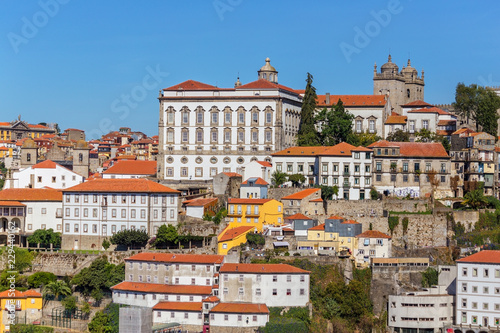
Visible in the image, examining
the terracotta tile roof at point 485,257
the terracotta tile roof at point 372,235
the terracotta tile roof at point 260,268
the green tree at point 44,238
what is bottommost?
the terracotta tile roof at point 260,268

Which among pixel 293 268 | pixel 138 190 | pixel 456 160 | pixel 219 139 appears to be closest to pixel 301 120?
pixel 219 139

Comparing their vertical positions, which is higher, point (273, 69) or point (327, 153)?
point (273, 69)

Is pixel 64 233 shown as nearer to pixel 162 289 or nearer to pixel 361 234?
pixel 162 289

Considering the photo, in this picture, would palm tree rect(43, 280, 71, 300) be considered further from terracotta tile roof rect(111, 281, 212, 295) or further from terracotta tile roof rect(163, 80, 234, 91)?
terracotta tile roof rect(163, 80, 234, 91)

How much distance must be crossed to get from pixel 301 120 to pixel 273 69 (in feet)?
36.7

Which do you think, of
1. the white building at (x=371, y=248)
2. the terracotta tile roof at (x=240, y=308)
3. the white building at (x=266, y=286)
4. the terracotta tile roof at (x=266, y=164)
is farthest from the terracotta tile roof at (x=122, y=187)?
the white building at (x=371, y=248)

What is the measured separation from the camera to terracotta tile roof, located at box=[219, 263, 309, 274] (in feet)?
200

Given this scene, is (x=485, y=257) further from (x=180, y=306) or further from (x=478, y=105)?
(x=478, y=105)

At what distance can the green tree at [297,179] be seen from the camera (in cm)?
7756

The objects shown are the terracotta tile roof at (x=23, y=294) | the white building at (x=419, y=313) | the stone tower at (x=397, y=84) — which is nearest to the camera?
the white building at (x=419, y=313)

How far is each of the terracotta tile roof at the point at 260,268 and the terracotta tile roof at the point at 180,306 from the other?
2.88 m

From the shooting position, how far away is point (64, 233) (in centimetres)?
7188

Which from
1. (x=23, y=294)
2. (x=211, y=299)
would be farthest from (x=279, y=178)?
(x=23, y=294)

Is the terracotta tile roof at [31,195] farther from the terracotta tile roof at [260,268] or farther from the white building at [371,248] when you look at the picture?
the white building at [371,248]
